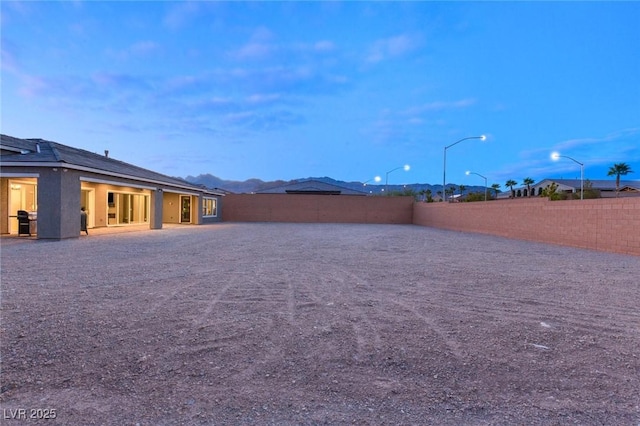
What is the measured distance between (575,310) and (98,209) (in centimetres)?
2410

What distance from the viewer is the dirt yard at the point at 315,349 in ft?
8.86

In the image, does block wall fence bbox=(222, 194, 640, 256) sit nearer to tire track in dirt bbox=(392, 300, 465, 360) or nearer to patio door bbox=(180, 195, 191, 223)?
patio door bbox=(180, 195, 191, 223)

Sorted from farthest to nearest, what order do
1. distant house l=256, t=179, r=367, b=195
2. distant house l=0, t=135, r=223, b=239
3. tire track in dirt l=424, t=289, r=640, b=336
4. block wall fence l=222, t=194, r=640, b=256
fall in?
distant house l=256, t=179, r=367, b=195 → distant house l=0, t=135, r=223, b=239 → block wall fence l=222, t=194, r=640, b=256 → tire track in dirt l=424, t=289, r=640, b=336

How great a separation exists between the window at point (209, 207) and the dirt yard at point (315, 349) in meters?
24.5

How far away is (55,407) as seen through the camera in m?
2.67

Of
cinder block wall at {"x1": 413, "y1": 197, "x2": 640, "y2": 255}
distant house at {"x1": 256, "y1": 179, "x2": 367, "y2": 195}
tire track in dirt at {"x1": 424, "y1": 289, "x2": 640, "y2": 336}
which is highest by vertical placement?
distant house at {"x1": 256, "y1": 179, "x2": 367, "y2": 195}

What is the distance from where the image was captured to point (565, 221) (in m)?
16.9

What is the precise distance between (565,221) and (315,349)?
17.4 metres

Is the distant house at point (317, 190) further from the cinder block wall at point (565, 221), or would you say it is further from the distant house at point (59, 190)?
the distant house at point (59, 190)

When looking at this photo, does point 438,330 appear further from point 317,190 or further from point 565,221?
point 317,190

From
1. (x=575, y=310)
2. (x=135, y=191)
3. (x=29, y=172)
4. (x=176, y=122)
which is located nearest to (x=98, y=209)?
(x=135, y=191)

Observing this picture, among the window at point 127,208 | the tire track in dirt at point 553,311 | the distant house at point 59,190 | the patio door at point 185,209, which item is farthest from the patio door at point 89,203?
the tire track in dirt at point 553,311

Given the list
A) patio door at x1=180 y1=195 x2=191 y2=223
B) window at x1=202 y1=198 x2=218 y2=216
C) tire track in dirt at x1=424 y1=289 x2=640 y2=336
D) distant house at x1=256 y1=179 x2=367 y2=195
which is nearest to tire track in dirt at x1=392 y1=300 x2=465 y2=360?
tire track in dirt at x1=424 y1=289 x2=640 y2=336

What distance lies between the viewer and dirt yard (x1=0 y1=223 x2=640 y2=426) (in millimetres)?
2701
